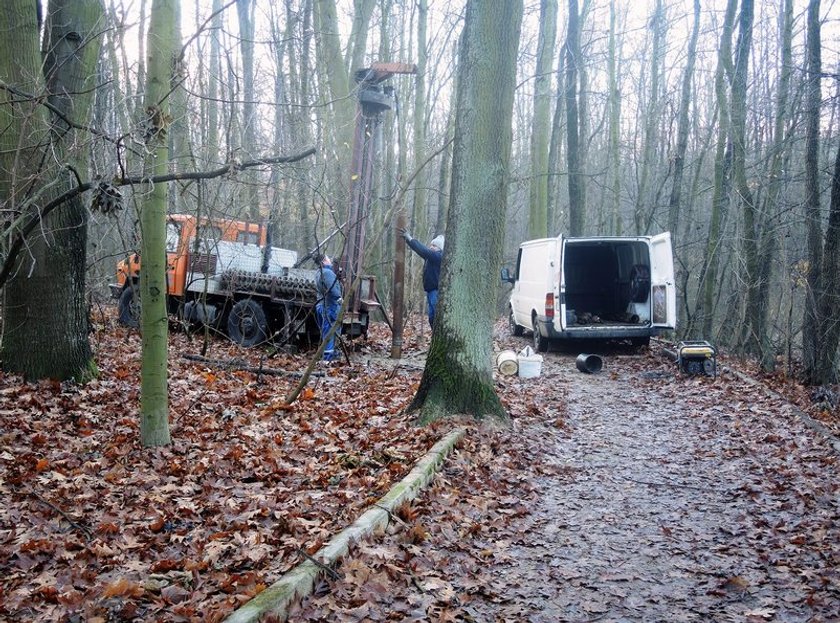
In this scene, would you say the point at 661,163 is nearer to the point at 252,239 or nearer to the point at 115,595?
the point at 252,239

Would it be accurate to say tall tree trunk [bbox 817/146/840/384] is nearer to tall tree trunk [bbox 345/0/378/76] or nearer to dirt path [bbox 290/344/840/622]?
dirt path [bbox 290/344/840/622]

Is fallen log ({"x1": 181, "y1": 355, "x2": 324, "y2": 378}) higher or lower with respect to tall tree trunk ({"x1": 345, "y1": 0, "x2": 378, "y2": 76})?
lower

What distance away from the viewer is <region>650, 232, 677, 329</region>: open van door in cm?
1175

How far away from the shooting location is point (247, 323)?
11836mm

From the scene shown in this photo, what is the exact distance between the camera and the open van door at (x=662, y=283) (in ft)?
38.5

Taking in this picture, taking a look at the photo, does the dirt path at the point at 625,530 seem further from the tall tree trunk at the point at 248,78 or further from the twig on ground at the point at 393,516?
the tall tree trunk at the point at 248,78

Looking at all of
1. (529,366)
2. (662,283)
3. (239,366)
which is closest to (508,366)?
(529,366)

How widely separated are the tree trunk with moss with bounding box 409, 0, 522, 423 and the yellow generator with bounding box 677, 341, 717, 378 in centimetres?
464

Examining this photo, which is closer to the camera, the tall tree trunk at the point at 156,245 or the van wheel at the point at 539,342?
the tall tree trunk at the point at 156,245

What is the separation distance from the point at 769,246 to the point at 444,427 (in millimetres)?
9639

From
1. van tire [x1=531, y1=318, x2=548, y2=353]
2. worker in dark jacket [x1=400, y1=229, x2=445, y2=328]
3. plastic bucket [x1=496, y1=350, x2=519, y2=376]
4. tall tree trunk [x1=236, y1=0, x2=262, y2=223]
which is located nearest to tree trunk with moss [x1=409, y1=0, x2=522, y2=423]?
plastic bucket [x1=496, y1=350, x2=519, y2=376]

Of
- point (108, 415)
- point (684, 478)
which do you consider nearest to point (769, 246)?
point (684, 478)

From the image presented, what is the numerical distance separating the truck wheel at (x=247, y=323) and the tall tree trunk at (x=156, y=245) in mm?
5548

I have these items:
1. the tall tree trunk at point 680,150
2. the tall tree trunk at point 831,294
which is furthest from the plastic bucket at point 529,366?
the tall tree trunk at point 680,150
